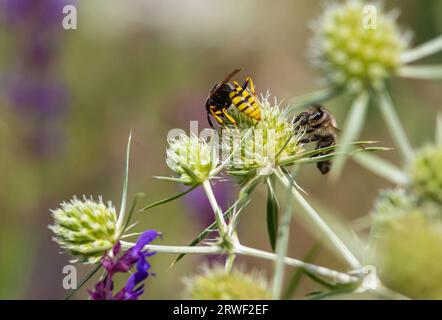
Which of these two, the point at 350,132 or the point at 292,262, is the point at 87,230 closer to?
the point at 292,262

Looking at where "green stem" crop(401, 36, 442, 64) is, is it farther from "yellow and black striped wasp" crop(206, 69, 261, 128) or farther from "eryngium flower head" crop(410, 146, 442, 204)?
"yellow and black striped wasp" crop(206, 69, 261, 128)

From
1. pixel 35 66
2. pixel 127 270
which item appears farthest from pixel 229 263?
pixel 35 66

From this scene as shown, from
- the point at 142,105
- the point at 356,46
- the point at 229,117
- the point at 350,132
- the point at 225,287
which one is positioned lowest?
the point at 225,287

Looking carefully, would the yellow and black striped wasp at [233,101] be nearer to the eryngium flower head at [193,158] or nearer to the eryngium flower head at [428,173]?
the eryngium flower head at [193,158]

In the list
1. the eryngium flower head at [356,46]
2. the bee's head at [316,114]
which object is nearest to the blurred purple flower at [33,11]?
the bee's head at [316,114]

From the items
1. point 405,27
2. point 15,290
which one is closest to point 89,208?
point 15,290

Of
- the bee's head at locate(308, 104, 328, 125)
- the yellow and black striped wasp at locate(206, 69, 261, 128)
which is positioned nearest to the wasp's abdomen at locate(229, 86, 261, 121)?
the yellow and black striped wasp at locate(206, 69, 261, 128)
